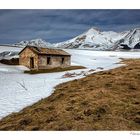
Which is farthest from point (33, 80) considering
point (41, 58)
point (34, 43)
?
point (41, 58)

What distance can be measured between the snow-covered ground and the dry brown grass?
0.22m

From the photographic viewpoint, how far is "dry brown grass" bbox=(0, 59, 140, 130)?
4.21 m

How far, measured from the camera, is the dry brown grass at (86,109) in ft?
13.8

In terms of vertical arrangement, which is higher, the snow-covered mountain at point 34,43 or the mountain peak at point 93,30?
the mountain peak at point 93,30

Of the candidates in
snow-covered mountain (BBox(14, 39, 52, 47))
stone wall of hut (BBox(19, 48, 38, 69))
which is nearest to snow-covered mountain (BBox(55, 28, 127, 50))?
snow-covered mountain (BBox(14, 39, 52, 47))

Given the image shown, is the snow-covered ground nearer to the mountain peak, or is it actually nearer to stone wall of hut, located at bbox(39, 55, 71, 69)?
stone wall of hut, located at bbox(39, 55, 71, 69)

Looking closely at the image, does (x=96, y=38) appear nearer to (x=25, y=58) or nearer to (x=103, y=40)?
(x=103, y=40)

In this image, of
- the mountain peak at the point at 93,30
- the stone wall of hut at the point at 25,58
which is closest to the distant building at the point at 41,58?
the stone wall of hut at the point at 25,58

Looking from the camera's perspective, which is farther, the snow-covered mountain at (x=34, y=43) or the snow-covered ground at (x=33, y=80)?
the snow-covered mountain at (x=34, y=43)

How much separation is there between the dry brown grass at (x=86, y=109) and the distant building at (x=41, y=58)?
2.27ft

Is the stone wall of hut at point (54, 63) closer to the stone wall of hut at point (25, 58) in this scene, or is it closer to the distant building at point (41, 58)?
the distant building at point (41, 58)

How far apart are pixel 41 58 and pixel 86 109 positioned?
3208mm

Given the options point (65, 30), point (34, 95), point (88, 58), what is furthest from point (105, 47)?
point (34, 95)

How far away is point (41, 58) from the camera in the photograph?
24.4ft
